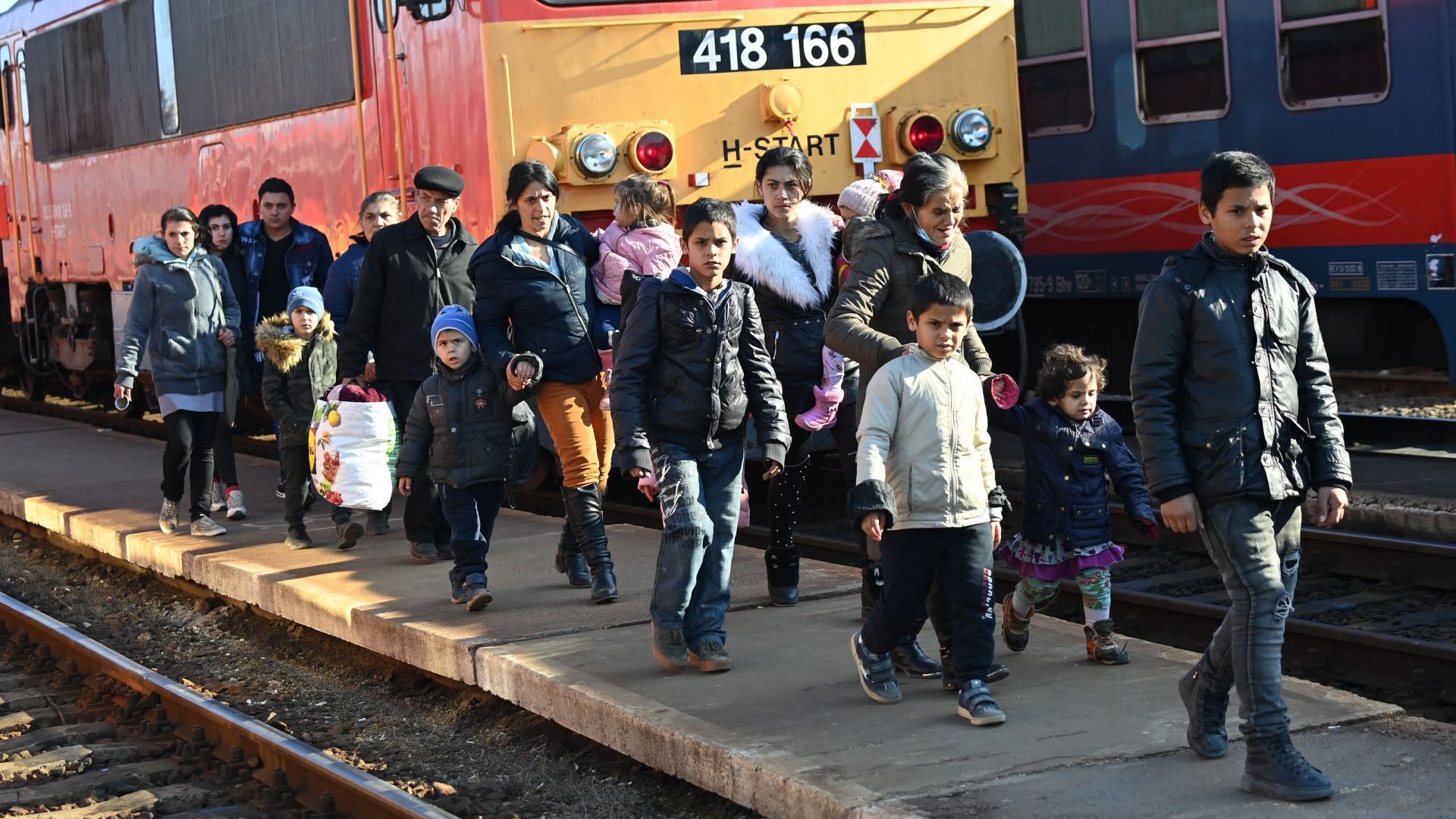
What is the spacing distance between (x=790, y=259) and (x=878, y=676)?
1.64m

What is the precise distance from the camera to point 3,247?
18719 millimetres

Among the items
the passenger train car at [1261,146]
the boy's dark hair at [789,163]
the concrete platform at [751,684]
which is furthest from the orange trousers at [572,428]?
the passenger train car at [1261,146]

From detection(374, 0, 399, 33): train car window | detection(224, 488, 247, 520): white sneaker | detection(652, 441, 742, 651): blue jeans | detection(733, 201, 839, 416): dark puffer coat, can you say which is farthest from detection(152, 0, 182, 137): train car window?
detection(652, 441, 742, 651): blue jeans

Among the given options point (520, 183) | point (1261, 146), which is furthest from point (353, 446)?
point (1261, 146)

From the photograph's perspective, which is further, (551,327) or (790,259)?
(551,327)

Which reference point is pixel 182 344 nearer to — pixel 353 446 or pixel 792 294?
pixel 353 446

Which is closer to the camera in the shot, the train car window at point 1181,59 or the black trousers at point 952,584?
the black trousers at point 952,584

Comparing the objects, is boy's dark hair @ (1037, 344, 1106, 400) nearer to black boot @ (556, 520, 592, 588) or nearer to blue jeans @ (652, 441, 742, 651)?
blue jeans @ (652, 441, 742, 651)

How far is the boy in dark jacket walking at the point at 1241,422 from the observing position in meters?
4.52

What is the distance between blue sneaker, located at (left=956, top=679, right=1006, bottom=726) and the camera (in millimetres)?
5145

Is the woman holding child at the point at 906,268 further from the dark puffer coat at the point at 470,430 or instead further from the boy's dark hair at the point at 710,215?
the dark puffer coat at the point at 470,430

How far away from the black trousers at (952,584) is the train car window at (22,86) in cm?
1395

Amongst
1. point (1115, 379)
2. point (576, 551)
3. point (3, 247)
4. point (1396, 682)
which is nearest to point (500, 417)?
point (576, 551)

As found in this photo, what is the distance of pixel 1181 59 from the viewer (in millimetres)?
12445
